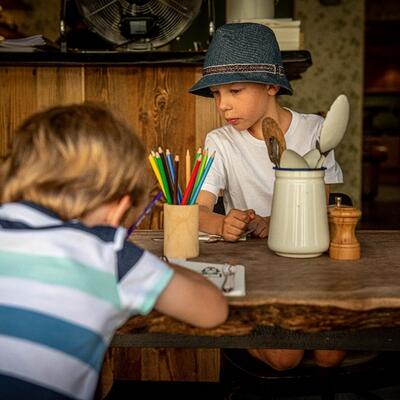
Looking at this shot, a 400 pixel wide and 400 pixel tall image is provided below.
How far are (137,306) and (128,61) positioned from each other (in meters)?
1.62

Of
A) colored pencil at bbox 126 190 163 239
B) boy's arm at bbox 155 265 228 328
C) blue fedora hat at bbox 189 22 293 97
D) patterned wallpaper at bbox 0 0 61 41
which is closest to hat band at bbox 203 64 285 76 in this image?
blue fedora hat at bbox 189 22 293 97

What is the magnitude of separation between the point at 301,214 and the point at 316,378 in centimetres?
40

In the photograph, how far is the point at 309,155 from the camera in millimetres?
1432

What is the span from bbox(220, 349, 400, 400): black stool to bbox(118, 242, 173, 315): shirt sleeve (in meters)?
0.64

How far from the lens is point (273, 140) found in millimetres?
1471

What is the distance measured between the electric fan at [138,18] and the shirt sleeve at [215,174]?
69 cm

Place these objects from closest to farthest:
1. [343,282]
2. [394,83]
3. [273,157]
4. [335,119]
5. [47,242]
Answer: [47,242], [343,282], [335,119], [273,157], [394,83]

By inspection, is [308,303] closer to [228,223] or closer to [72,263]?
[72,263]

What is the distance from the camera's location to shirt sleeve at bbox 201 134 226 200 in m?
2.00

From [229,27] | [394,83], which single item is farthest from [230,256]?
[394,83]

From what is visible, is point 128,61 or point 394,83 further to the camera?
point 394,83

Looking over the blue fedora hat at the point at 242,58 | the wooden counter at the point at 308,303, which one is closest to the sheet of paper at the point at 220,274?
the wooden counter at the point at 308,303

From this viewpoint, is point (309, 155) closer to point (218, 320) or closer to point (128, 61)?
point (218, 320)

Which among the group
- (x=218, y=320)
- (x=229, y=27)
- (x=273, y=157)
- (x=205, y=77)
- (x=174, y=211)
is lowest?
(x=218, y=320)
